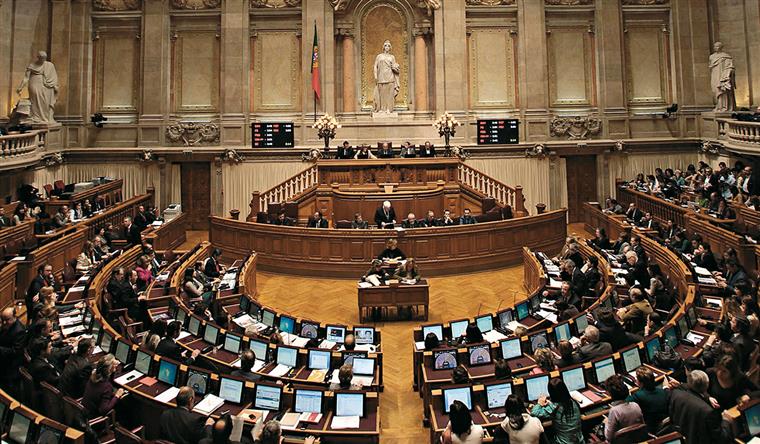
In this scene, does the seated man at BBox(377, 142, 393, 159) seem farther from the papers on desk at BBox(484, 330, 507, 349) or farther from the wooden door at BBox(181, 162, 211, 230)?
the papers on desk at BBox(484, 330, 507, 349)

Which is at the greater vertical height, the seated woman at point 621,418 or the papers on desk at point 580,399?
the seated woman at point 621,418

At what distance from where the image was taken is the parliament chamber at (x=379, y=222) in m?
5.96

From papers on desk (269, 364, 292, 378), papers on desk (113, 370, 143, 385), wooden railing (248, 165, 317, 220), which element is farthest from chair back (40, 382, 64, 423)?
wooden railing (248, 165, 317, 220)

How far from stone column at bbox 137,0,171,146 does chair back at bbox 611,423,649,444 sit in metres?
19.1

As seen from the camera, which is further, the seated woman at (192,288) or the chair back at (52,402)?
the seated woman at (192,288)

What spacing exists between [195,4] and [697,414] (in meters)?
20.7

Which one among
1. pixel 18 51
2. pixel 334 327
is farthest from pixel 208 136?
pixel 334 327

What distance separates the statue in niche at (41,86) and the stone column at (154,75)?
8.94ft

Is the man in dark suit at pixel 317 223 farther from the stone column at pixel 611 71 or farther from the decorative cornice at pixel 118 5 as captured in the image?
the decorative cornice at pixel 118 5

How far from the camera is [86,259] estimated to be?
1209 centimetres

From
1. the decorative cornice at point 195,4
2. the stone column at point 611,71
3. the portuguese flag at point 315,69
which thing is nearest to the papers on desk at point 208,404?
the portuguese flag at point 315,69

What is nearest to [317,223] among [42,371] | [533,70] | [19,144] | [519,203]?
[519,203]

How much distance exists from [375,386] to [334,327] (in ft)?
5.81

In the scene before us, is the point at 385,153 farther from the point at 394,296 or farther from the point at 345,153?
the point at 394,296
